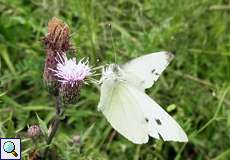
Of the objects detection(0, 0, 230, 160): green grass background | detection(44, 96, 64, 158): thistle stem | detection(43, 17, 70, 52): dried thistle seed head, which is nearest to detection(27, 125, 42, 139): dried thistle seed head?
detection(44, 96, 64, 158): thistle stem

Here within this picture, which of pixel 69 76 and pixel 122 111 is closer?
pixel 69 76

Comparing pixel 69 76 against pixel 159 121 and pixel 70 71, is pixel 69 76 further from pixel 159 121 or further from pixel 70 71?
pixel 159 121

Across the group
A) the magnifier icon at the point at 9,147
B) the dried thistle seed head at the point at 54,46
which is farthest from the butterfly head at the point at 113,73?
the magnifier icon at the point at 9,147

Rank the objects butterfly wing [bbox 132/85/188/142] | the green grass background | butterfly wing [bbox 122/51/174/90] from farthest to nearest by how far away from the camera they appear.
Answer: the green grass background → butterfly wing [bbox 122/51/174/90] → butterfly wing [bbox 132/85/188/142]

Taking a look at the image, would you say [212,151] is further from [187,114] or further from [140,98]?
[140,98]

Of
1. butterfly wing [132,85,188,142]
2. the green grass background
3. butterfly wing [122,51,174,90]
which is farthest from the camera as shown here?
the green grass background

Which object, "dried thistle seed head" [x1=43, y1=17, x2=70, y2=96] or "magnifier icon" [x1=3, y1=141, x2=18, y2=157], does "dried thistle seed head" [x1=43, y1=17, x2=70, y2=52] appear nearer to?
"dried thistle seed head" [x1=43, y1=17, x2=70, y2=96]

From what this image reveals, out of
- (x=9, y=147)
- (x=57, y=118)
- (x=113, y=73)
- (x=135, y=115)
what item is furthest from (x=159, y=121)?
(x=9, y=147)
